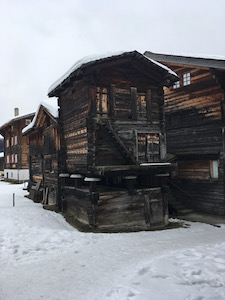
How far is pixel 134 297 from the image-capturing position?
498 cm

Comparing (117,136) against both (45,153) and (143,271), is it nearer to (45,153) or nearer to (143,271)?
(143,271)

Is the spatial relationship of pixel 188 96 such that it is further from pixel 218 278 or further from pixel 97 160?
pixel 218 278

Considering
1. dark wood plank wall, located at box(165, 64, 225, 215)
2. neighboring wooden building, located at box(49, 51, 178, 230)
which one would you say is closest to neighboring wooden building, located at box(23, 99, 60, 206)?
neighboring wooden building, located at box(49, 51, 178, 230)

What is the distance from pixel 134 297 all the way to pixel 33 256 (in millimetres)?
3949

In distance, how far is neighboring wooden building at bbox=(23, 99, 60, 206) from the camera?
51.1ft

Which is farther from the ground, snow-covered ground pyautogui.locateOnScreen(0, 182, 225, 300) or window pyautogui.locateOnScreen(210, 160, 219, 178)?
window pyautogui.locateOnScreen(210, 160, 219, 178)

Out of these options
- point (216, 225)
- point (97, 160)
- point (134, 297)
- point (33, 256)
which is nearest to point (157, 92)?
point (97, 160)

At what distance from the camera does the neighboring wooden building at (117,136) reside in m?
11.4

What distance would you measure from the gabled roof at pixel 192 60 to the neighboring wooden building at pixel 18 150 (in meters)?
19.2

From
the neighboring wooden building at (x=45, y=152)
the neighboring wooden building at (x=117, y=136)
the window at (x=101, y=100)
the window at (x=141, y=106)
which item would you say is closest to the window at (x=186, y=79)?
the neighboring wooden building at (x=117, y=136)

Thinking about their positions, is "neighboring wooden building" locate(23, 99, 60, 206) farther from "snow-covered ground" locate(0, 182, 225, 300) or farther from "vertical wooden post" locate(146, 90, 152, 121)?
"snow-covered ground" locate(0, 182, 225, 300)

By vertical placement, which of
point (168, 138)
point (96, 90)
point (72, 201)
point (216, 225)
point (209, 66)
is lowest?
point (216, 225)

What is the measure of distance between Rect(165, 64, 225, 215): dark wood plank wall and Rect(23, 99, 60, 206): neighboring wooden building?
24.6 ft

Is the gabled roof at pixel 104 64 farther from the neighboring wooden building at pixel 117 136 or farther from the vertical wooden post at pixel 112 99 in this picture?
the vertical wooden post at pixel 112 99
